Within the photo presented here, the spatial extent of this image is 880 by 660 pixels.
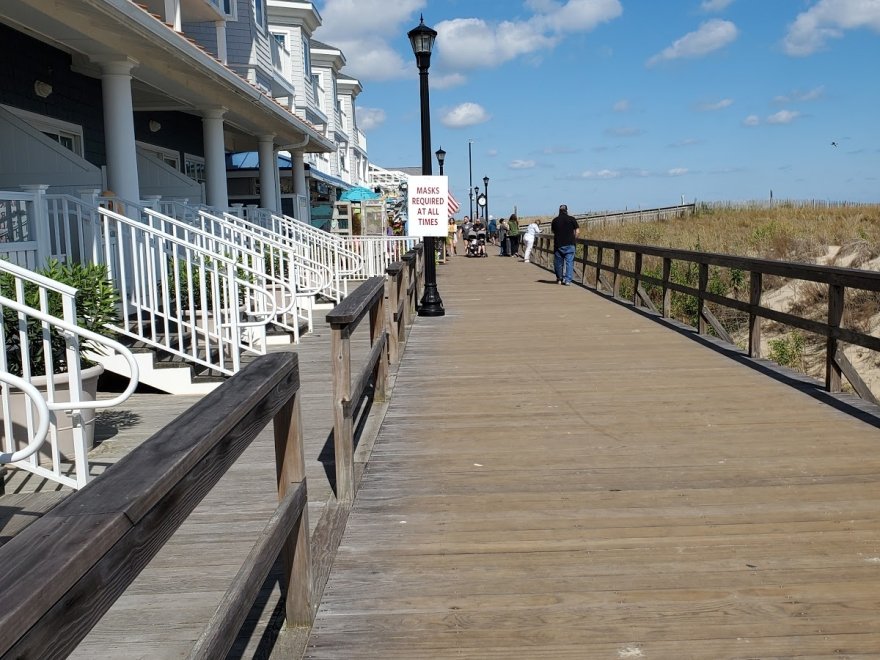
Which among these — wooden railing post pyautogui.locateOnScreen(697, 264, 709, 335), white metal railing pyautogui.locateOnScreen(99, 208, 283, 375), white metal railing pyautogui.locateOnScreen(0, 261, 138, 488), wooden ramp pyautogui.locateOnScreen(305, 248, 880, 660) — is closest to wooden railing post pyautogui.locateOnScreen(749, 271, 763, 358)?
wooden ramp pyautogui.locateOnScreen(305, 248, 880, 660)

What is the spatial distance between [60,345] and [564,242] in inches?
566

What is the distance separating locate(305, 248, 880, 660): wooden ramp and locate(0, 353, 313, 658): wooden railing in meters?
0.95

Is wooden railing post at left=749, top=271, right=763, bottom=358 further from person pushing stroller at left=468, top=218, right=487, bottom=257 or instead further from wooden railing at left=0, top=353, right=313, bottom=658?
person pushing stroller at left=468, top=218, right=487, bottom=257

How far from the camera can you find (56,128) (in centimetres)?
1156

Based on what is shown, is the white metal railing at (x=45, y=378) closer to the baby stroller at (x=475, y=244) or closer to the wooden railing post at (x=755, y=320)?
the wooden railing post at (x=755, y=320)

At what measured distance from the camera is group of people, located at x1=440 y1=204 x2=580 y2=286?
747 inches

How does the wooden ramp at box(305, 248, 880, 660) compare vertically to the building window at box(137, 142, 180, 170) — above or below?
below

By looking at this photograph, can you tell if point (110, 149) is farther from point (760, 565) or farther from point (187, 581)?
point (760, 565)

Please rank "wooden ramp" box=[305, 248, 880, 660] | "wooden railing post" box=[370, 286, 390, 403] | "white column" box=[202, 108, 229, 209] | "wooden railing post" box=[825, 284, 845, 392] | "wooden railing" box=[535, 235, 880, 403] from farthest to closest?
1. "white column" box=[202, 108, 229, 209]
2. "wooden railing post" box=[825, 284, 845, 392]
3. "wooden railing" box=[535, 235, 880, 403]
4. "wooden railing post" box=[370, 286, 390, 403]
5. "wooden ramp" box=[305, 248, 880, 660]

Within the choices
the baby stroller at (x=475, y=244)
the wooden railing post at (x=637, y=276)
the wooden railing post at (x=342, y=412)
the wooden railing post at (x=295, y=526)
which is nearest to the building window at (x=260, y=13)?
the wooden railing post at (x=637, y=276)

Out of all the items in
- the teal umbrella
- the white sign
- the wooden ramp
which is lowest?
the wooden ramp

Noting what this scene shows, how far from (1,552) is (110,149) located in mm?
9477

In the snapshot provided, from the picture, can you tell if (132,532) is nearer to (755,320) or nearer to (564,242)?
(755,320)

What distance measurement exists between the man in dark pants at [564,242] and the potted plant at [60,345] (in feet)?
43.8
